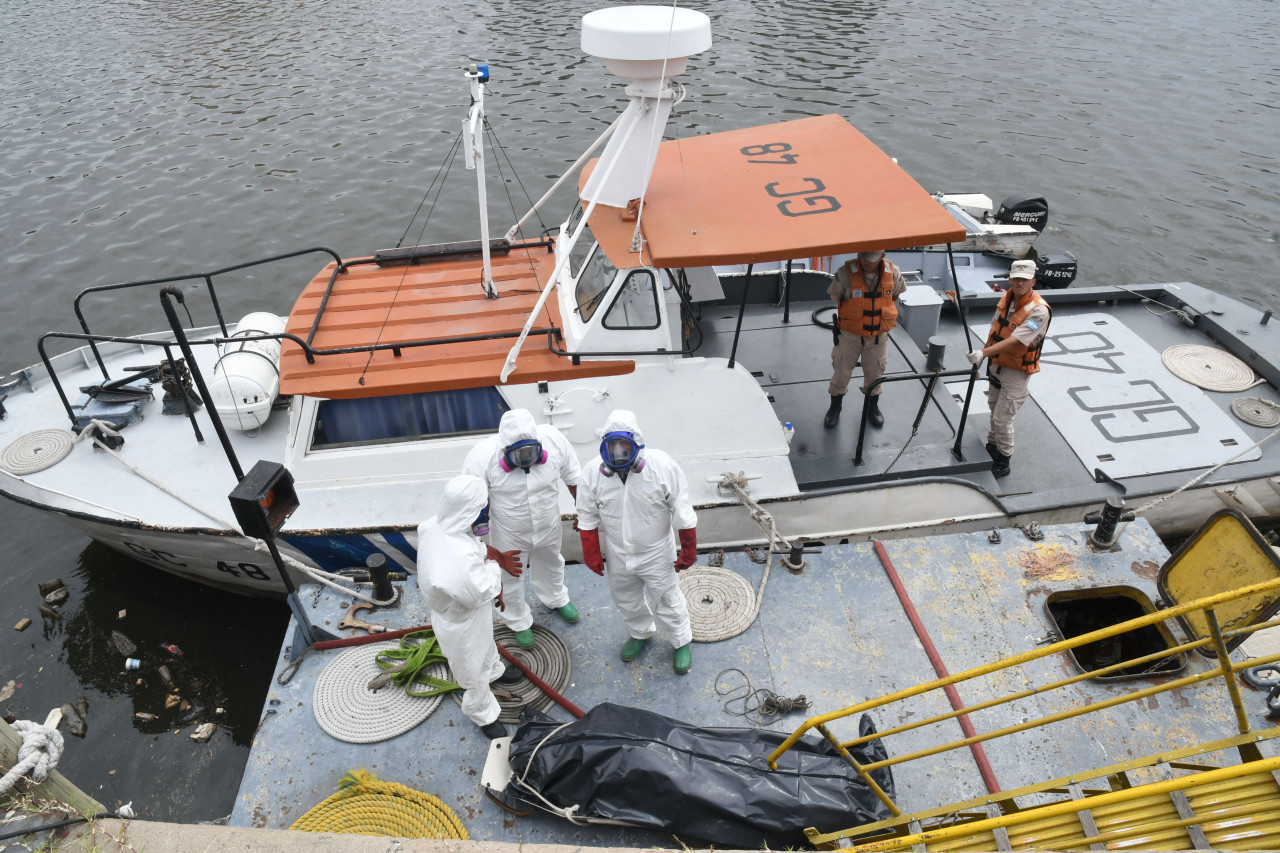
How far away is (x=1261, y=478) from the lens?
236 inches

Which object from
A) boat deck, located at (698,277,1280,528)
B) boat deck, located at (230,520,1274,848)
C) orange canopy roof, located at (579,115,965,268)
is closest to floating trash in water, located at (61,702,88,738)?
boat deck, located at (230,520,1274,848)

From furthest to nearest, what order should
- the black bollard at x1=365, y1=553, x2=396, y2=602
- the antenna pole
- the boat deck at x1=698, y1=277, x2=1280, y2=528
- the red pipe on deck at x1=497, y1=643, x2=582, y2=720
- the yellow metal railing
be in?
the boat deck at x1=698, y1=277, x2=1280, y2=528 < the antenna pole < the black bollard at x1=365, y1=553, x2=396, y2=602 < the red pipe on deck at x1=497, y1=643, x2=582, y2=720 < the yellow metal railing

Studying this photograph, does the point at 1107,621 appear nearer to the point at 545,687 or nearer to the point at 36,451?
the point at 545,687

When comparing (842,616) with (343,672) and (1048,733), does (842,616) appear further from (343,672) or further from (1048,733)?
(343,672)

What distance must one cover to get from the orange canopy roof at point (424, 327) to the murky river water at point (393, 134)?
253 centimetres

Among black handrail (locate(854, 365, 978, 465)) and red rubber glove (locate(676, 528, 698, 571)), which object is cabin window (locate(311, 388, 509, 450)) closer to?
red rubber glove (locate(676, 528, 698, 571))

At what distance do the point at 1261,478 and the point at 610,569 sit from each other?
5286mm

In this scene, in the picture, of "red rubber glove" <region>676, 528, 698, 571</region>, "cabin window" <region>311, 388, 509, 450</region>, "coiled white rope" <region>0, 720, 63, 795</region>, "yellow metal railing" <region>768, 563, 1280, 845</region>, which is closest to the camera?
"coiled white rope" <region>0, 720, 63, 795</region>

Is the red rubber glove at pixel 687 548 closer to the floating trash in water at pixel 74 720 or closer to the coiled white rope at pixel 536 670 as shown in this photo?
the coiled white rope at pixel 536 670

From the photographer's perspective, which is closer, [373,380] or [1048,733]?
[1048,733]

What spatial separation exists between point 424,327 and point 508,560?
2.31 m

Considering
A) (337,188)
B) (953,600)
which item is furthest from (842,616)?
(337,188)

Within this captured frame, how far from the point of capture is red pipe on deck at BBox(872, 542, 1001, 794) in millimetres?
3909

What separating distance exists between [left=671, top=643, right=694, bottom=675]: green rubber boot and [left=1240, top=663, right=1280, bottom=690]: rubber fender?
3.05 metres
